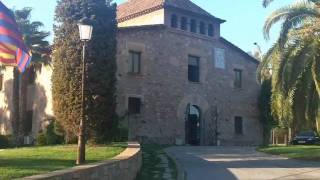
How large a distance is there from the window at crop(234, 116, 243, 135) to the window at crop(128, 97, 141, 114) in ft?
27.9

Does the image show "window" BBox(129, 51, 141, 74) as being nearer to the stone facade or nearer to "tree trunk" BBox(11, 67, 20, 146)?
the stone facade

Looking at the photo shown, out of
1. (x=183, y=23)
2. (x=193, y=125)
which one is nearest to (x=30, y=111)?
(x=193, y=125)

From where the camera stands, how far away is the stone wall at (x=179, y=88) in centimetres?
2923

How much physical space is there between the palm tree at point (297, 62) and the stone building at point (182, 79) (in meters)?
10.7

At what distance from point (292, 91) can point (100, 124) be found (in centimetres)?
719

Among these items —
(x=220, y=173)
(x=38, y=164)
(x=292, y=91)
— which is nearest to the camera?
(x=38, y=164)

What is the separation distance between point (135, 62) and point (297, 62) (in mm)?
12663

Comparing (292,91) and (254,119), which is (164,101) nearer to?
(254,119)

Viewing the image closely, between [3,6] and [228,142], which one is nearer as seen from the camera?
[3,6]

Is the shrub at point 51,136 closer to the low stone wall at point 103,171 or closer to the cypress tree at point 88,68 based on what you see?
the cypress tree at point 88,68

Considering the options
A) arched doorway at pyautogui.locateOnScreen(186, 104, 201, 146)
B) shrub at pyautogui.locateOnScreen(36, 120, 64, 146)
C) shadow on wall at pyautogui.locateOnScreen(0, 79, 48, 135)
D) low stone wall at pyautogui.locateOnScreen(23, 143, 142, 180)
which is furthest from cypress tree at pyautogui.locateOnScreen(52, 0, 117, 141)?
arched doorway at pyautogui.locateOnScreen(186, 104, 201, 146)

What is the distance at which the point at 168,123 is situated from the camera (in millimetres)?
30719

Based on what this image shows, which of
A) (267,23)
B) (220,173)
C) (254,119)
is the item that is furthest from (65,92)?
(254,119)

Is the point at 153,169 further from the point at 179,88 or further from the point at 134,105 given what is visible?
the point at 179,88
